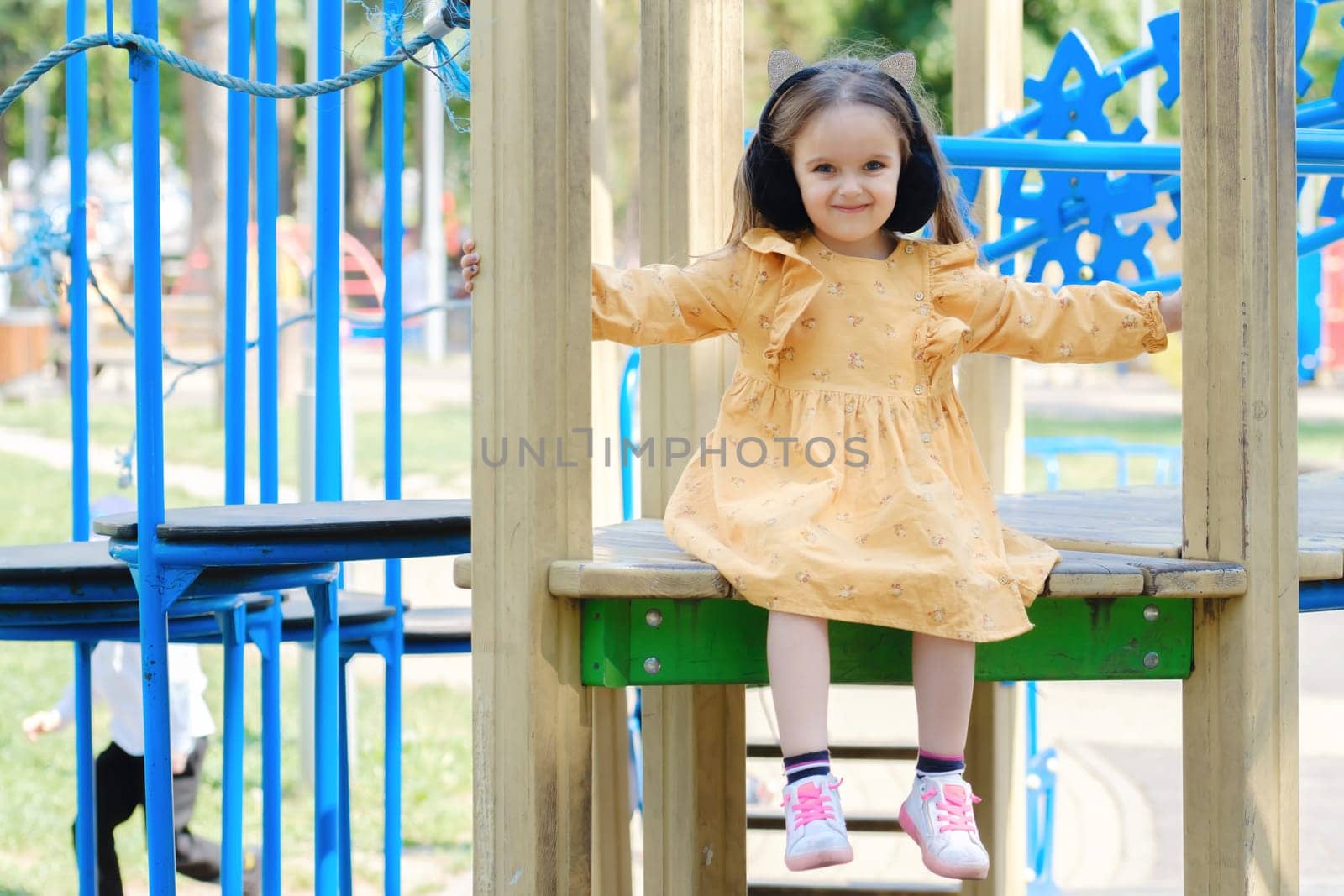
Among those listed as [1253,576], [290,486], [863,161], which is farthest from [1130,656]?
[290,486]

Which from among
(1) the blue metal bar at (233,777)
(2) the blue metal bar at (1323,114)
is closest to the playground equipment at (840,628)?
(1) the blue metal bar at (233,777)

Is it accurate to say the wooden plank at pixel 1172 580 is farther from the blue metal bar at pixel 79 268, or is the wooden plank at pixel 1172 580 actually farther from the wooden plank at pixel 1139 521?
the blue metal bar at pixel 79 268

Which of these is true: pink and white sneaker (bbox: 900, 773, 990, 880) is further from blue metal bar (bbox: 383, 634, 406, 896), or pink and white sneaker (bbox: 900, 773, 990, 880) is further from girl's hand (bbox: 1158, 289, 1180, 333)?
blue metal bar (bbox: 383, 634, 406, 896)

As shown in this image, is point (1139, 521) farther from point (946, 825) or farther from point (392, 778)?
point (392, 778)

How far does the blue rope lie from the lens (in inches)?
90.7

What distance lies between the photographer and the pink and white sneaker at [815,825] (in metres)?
1.88

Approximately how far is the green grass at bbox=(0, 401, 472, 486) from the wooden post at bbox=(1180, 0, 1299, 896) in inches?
361

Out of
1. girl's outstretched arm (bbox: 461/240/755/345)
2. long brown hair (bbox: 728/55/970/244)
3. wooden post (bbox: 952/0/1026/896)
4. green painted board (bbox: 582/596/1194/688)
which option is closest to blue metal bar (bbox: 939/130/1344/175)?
long brown hair (bbox: 728/55/970/244)

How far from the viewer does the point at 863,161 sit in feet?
7.08

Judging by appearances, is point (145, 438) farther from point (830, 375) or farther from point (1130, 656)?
point (1130, 656)

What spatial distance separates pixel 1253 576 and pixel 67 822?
12.8ft

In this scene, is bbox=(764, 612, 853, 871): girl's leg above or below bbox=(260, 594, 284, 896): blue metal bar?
above

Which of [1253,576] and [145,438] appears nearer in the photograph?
[1253,576]

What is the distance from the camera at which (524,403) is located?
1895mm
